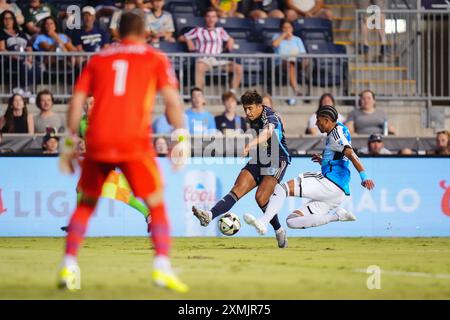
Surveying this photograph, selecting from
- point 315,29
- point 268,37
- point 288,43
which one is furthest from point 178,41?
point 315,29

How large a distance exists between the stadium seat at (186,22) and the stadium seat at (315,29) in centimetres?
196

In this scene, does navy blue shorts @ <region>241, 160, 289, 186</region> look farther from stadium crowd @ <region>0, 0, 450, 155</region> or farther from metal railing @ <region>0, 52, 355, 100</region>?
metal railing @ <region>0, 52, 355, 100</region>

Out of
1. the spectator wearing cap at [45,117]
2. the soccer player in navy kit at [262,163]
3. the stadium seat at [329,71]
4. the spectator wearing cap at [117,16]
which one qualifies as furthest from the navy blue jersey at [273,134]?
the spectator wearing cap at [117,16]

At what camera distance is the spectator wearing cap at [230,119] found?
64.8 ft

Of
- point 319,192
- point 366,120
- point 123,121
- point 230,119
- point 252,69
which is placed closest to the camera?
point 123,121

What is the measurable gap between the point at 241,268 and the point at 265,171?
3.83m

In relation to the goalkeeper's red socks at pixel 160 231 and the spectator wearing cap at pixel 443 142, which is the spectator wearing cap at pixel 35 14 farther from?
the goalkeeper's red socks at pixel 160 231

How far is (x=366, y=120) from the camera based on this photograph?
67.6 ft

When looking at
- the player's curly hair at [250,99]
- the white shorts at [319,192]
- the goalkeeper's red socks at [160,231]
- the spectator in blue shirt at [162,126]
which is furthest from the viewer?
the spectator in blue shirt at [162,126]

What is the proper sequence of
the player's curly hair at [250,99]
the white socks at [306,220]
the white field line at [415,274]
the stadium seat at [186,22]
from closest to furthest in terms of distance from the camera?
1. the white field line at [415,274]
2. the player's curly hair at [250,99]
3. the white socks at [306,220]
4. the stadium seat at [186,22]

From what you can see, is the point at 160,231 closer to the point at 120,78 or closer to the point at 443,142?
the point at 120,78

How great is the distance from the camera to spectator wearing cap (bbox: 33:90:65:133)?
64.6 feet
